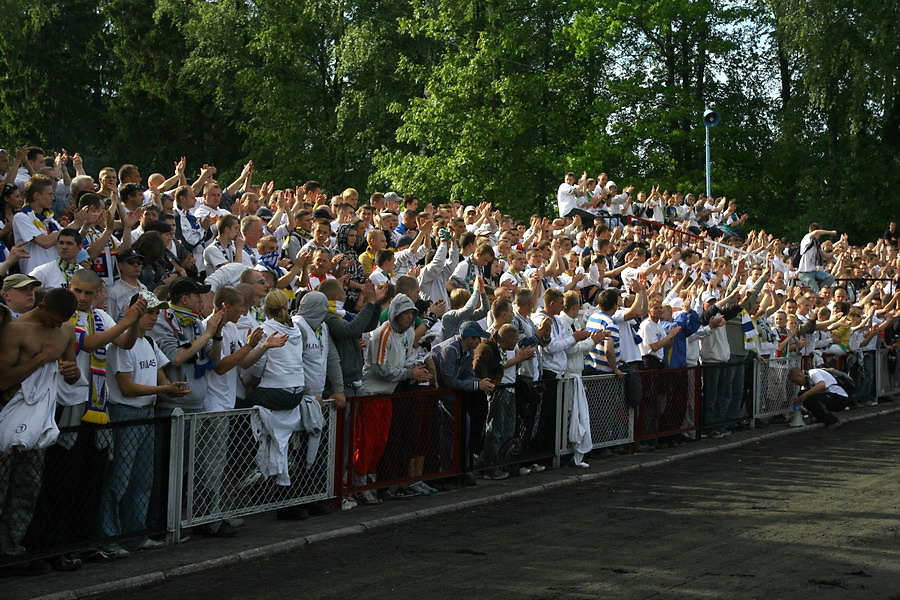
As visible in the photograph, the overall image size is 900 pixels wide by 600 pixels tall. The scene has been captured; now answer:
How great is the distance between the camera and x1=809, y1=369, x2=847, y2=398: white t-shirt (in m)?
19.5

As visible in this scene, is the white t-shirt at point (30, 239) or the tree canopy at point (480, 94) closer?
the white t-shirt at point (30, 239)

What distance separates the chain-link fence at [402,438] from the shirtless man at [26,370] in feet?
11.0

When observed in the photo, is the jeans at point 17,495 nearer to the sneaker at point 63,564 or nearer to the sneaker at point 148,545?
the sneaker at point 63,564

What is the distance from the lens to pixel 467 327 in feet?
41.4

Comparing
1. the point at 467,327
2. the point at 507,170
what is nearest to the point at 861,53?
the point at 507,170

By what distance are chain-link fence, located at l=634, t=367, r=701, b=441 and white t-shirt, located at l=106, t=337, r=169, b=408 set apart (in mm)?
7778

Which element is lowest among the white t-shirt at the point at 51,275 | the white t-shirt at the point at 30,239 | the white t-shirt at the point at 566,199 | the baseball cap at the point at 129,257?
the white t-shirt at the point at 51,275

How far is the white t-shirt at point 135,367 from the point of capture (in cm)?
907

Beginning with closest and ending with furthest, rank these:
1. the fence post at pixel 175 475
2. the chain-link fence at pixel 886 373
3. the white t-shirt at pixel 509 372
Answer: the fence post at pixel 175 475 < the white t-shirt at pixel 509 372 < the chain-link fence at pixel 886 373

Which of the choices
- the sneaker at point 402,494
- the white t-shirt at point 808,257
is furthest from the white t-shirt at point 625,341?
the white t-shirt at point 808,257

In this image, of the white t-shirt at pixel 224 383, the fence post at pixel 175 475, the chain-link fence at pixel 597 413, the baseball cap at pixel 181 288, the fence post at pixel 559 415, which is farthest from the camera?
the chain-link fence at pixel 597 413

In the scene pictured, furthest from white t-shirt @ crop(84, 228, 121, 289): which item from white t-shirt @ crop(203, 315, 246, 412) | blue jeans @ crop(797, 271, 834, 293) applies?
blue jeans @ crop(797, 271, 834, 293)

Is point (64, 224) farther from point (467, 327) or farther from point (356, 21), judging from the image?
point (356, 21)

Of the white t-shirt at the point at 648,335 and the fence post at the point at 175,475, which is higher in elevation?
the white t-shirt at the point at 648,335
